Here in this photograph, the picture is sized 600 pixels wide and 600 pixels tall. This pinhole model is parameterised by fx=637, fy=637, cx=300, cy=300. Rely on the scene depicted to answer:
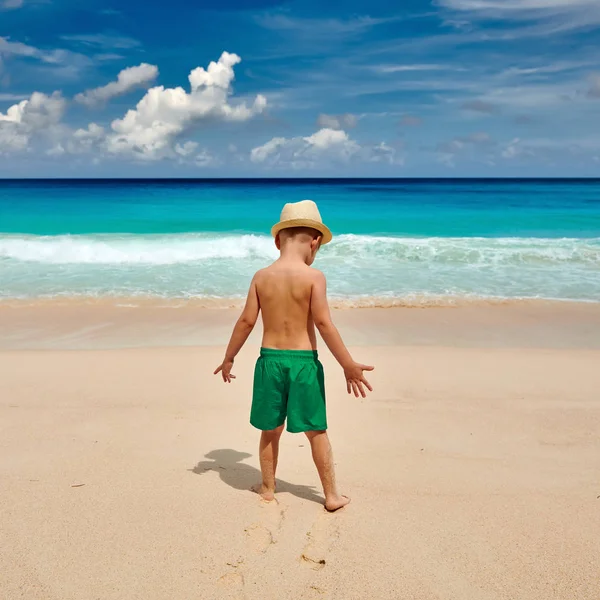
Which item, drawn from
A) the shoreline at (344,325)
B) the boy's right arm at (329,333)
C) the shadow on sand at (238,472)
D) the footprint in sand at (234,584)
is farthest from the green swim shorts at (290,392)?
the shoreline at (344,325)

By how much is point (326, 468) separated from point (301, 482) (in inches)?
20.9

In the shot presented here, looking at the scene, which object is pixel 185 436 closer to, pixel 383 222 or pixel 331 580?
pixel 331 580

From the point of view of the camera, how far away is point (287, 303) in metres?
3.17

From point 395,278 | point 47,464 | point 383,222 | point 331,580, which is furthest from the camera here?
point 383,222

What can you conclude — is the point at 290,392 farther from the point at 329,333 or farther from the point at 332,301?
the point at 332,301

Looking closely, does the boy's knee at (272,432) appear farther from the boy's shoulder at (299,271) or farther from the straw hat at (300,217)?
the straw hat at (300,217)

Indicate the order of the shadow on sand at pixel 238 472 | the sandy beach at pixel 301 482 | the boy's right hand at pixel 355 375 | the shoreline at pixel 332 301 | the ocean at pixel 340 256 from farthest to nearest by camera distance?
the ocean at pixel 340 256, the shoreline at pixel 332 301, the shadow on sand at pixel 238 472, the boy's right hand at pixel 355 375, the sandy beach at pixel 301 482

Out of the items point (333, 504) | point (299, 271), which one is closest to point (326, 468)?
point (333, 504)

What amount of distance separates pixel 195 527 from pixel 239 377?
3.02 metres

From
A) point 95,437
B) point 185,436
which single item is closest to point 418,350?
point 185,436

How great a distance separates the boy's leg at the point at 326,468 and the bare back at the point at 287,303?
18.3 inches

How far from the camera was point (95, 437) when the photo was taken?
13.9ft

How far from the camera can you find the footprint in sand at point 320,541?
267 cm

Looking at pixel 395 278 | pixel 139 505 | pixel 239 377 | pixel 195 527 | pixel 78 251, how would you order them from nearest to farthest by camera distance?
pixel 195 527, pixel 139 505, pixel 239 377, pixel 395 278, pixel 78 251
